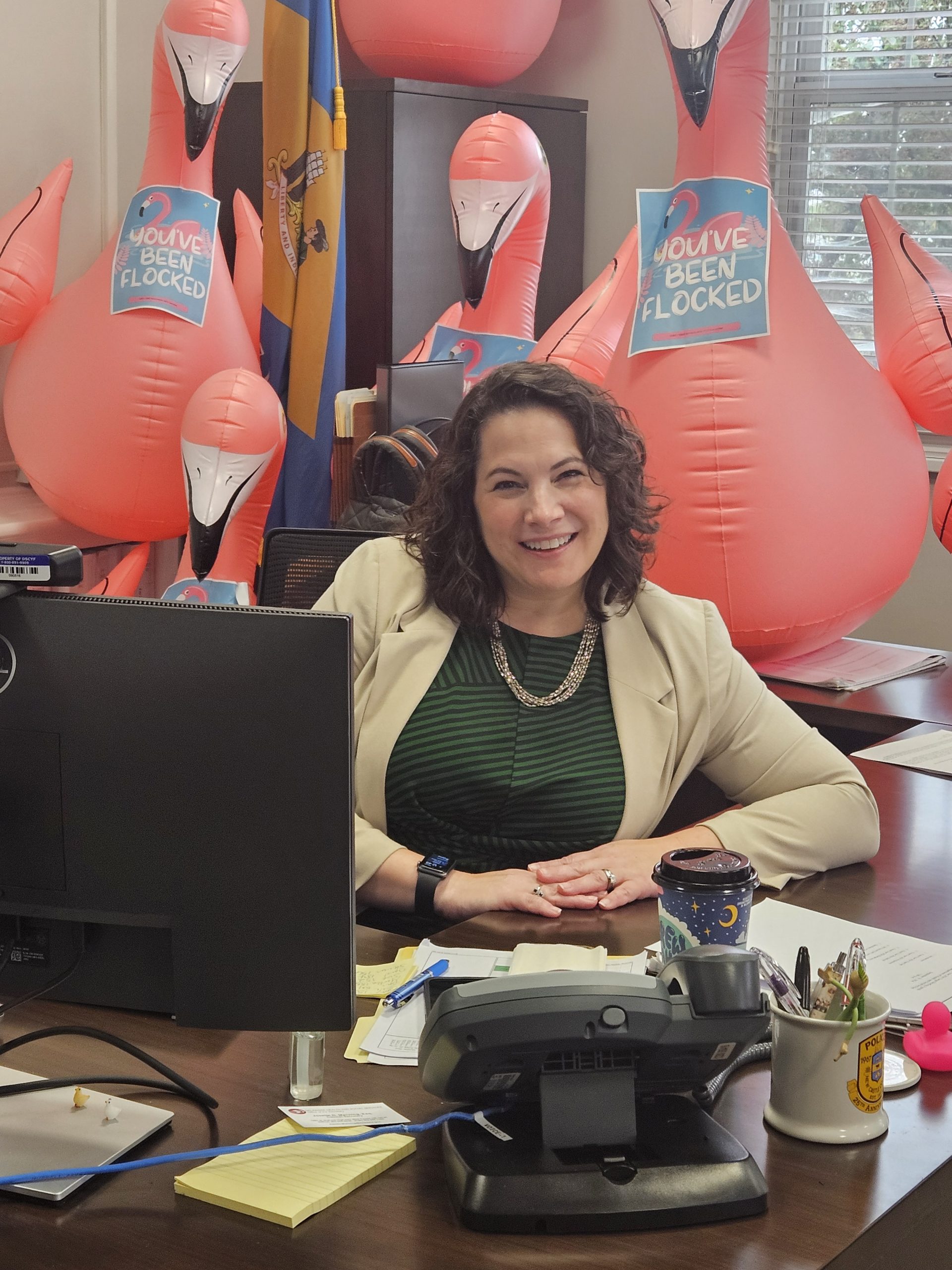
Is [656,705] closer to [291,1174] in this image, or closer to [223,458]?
[291,1174]

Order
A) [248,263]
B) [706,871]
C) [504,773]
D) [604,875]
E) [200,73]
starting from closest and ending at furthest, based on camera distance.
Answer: [706,871] < [604,875] < [504,773] < [200,73] < [248,263]

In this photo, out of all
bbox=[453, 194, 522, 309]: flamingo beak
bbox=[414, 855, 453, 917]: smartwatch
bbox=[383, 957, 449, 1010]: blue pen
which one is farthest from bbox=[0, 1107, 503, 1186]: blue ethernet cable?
bbox=[453, 194, 522, 309]: flamingo beak

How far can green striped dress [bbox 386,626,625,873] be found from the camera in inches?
61.6

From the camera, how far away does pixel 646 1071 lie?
0.87m

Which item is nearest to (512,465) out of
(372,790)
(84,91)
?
(372,790)

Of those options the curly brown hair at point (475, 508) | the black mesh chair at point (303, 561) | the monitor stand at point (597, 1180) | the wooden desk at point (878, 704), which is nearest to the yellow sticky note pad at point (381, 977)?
the monitor stand at point (597, 1180)

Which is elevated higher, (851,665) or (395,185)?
(395,185)

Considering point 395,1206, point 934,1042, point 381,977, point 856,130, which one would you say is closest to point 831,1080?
point 934,1042

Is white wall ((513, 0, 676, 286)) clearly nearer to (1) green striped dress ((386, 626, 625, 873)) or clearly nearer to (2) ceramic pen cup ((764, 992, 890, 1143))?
(1) green striped dress ((386, 626, 625, 873))

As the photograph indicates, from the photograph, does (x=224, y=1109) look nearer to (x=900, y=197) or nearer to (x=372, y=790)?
(x=372, y=790)

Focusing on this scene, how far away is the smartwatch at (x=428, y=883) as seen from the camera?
1424 millimetres

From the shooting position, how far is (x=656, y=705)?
1.58 meters

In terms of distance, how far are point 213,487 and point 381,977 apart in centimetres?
162

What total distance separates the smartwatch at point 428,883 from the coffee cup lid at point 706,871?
0.37 meters
